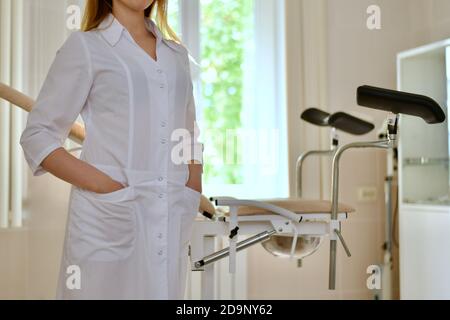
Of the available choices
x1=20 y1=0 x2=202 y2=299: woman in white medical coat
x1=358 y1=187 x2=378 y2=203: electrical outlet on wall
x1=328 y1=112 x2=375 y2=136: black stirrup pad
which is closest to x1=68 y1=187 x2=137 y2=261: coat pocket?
x1=20 y1=0 x2=202 y2=299: woman in white medical coat

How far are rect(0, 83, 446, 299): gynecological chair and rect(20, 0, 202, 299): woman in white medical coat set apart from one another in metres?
0.18

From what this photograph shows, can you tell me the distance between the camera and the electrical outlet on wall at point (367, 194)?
7.47 feet

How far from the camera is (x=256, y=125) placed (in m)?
2.22

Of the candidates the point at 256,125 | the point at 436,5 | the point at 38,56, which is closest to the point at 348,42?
the point at 436,5

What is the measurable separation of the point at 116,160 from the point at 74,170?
0.30 ft

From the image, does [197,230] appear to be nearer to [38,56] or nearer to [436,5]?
[38,56]

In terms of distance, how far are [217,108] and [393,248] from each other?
95cm

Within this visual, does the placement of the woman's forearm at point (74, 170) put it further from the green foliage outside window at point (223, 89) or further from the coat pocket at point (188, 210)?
the green foliage outside window at point (223, 89)

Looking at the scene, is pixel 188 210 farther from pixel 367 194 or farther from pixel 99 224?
pixel 367 194

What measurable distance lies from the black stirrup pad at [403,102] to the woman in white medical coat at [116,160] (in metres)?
0.49

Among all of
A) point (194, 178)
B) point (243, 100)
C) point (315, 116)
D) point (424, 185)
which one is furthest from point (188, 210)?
point (424, 185)

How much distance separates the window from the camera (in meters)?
2.12

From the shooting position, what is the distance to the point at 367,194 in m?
2.29

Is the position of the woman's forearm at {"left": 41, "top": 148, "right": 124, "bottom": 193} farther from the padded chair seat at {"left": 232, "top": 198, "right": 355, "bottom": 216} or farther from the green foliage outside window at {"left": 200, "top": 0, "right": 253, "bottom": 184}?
the green foliage outside window at {"left": 200, "top": 0, "right": 253, "bottom": 184}
